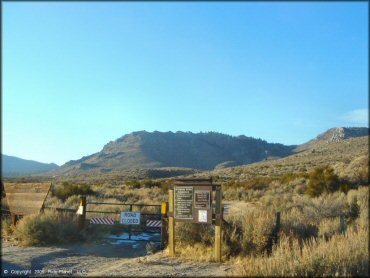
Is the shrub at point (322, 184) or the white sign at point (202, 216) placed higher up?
the shrub at point (322, 184)

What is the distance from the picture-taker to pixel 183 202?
12594mm

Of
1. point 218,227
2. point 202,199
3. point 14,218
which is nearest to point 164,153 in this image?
point 14,218

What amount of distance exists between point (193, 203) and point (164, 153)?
7718 centimetres

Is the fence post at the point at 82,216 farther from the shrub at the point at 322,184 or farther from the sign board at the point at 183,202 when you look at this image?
the shrub at the point at 322,184

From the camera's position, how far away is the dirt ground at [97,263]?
10570 millimetres

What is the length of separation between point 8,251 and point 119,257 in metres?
3.72

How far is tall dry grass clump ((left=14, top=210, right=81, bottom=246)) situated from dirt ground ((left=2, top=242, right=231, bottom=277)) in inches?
19.3

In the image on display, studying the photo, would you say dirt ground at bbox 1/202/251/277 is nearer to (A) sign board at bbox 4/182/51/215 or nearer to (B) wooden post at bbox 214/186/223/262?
(B) wooden post at bbox 214/186/223/262

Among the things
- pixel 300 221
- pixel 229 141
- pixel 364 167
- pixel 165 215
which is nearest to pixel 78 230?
pixel 165 215

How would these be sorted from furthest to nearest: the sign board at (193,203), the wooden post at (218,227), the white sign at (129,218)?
1. the white sign at (129,218)
2. the sign board at (193,203)
3. the wooden post at (218,227)

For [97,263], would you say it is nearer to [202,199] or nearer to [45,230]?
[202,199]

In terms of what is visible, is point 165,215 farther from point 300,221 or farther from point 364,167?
point 364,167

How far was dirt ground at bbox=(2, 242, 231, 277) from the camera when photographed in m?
10.6

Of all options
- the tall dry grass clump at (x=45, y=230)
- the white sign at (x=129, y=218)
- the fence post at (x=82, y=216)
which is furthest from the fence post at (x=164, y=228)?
the tall dry grass clump at (x=45, y=230)
